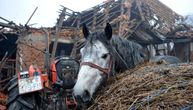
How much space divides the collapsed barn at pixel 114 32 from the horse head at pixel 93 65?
850cm

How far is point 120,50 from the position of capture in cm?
455

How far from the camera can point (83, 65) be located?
3.80 meters

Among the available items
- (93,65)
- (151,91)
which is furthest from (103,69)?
(151,91)

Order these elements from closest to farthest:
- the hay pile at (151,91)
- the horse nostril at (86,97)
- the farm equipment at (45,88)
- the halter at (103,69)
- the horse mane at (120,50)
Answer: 1. the hay pile at (151,91)
2. the horse nostril at (86,97)
3. the halter at (103,69)
4. the horse mane at (120,50)
5. the farm equipment at (45,88)

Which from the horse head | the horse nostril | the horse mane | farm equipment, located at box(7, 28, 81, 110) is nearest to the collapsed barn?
farm equipment, located at box(7, 28, 81, 110)

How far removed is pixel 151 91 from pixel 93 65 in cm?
109

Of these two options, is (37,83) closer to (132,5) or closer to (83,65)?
(83,65)

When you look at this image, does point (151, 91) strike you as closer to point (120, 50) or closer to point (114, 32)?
point (120, 50)

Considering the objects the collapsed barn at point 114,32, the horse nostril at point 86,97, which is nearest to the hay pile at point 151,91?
the horse nostril at point 86,97

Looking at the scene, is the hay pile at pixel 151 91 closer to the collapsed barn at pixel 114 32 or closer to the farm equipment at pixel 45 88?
the farm equipment at pixel 45 88

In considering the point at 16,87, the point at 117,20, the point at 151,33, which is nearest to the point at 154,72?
the point at 16,87

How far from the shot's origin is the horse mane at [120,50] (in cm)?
415

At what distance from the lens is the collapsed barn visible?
13250 mm

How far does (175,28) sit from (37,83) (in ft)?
42.4
